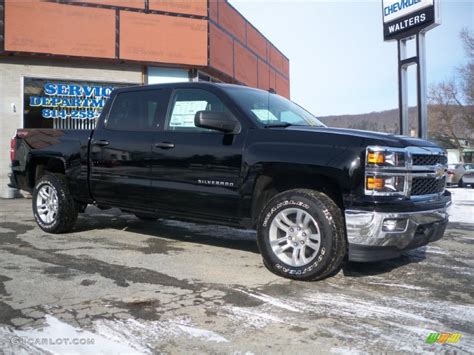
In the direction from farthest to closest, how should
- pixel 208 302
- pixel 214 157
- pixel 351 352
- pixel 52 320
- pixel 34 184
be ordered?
pixel 34 184
pixel 214 157
pixel 208 302
pixel 52 320
pixel 351 352

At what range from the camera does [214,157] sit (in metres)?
5.03

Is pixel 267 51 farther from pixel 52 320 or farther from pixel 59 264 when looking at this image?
pixel 52 320

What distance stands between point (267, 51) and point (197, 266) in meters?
17.0

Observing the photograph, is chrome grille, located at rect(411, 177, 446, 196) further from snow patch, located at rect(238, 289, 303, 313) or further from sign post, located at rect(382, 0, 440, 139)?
sign post, located at rect(382, 0, 440, 139)

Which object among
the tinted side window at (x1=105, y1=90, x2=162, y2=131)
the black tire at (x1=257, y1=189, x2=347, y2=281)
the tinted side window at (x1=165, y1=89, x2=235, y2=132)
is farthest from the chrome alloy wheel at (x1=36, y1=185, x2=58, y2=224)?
the black tire at (x1=257, y1=189, x2=347, y2=281)

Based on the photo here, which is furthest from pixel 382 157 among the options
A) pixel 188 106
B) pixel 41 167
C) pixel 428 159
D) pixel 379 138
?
pixel 41 167

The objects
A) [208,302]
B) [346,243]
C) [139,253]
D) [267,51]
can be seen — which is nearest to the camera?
[208,302]

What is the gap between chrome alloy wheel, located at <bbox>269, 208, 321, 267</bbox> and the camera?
4496mm

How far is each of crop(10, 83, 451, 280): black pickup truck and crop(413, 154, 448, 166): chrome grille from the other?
1 centimetres

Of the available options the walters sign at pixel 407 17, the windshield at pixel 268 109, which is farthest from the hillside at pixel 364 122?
the walters sign at pixel 407 17

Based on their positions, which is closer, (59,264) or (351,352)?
(351,352)

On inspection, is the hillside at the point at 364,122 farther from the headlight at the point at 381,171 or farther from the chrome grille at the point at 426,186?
the headlight at the point at 381,171

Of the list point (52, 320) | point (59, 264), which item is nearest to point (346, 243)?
point (52, 320)

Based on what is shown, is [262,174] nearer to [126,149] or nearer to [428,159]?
[428,159]
